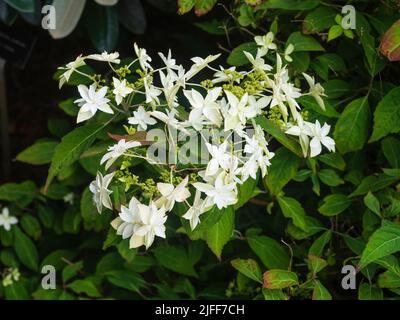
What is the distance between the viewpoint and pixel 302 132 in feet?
3.53

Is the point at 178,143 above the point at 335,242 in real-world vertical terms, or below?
above

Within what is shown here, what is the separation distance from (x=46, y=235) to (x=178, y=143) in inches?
40.0

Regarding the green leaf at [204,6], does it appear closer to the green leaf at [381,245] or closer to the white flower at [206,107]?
the white flower at [206,107]

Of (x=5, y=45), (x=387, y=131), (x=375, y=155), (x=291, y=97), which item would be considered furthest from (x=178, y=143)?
(x=5, y=45)

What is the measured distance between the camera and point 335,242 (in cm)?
145

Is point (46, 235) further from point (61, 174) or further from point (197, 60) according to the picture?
point (197, 60)

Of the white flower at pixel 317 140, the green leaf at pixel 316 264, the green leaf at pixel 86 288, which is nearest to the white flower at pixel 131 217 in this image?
the white flower at pixel 317 140

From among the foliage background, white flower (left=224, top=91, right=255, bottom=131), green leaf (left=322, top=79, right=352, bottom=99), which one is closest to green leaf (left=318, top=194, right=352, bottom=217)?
the foliage background

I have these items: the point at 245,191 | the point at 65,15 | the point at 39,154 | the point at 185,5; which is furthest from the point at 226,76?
the point at 39,154

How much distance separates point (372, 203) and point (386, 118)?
0.18 m

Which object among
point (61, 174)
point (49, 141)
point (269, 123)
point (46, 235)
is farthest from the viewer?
point (46, 235)

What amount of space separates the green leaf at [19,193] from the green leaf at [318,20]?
93cm

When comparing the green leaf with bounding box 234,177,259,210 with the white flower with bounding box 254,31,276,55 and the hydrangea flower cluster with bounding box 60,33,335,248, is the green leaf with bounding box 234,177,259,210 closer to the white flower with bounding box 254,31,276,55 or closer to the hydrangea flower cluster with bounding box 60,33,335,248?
the hydrangea flower cluster with bounding box 60,33,335,248
